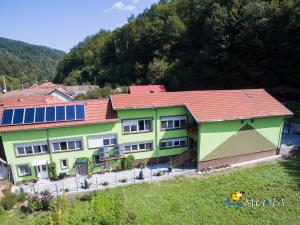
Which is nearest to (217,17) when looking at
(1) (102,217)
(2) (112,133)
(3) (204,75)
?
(3) (204,75)

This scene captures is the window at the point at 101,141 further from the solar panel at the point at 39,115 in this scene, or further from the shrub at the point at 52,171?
the solar panel at the point at 39,115

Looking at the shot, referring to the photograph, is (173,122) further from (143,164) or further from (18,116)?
(18,116)

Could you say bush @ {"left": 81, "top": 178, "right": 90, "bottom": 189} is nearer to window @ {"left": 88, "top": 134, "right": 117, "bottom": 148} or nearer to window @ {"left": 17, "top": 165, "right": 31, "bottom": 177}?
A: window @ {"left": 88, "top": 134, "right": 117, "bottom": 148}

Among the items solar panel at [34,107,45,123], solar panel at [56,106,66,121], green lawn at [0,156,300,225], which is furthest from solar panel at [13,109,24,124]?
green lawn at [0,156,300,225]

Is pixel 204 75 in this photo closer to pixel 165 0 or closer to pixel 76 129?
pixel 76 129

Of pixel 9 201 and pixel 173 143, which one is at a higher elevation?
pixel 173 143

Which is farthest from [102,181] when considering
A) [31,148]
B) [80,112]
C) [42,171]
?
[31,148]
